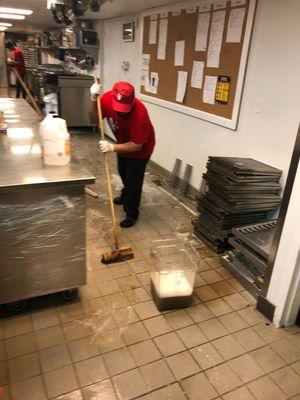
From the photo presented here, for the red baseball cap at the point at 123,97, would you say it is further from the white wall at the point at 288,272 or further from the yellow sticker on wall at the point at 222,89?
the white wall at the point at 288,272

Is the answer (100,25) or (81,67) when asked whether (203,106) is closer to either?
(100,25)

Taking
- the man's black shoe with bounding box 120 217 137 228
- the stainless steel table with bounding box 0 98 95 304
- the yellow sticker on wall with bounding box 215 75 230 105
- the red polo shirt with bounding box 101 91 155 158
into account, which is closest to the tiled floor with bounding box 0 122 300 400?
the stainless steel table with bounding box 0 98 95 304

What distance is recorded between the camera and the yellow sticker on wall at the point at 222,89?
2.99 meters

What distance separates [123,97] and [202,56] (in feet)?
4.11

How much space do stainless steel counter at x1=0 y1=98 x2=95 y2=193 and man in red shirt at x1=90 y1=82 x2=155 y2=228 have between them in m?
0.59

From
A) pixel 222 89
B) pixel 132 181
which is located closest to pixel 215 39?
pixel 222 89

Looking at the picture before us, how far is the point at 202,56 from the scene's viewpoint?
3.27 metres

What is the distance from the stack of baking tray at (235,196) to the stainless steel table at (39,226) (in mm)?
1176

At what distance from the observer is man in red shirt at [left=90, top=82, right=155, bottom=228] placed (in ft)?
8.28

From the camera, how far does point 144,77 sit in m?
4.47

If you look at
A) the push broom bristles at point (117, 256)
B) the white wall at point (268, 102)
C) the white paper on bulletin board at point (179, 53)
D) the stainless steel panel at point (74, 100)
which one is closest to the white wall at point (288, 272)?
the white wall at point (268, 102)

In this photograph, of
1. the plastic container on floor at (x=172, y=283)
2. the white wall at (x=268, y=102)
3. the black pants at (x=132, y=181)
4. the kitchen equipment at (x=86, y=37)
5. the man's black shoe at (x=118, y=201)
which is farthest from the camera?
the kitchen equipment at (x=86, y=37)

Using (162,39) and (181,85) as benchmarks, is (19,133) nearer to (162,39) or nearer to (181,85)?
(181,85)

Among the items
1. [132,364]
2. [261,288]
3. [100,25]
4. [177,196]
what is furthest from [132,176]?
[100,25]
